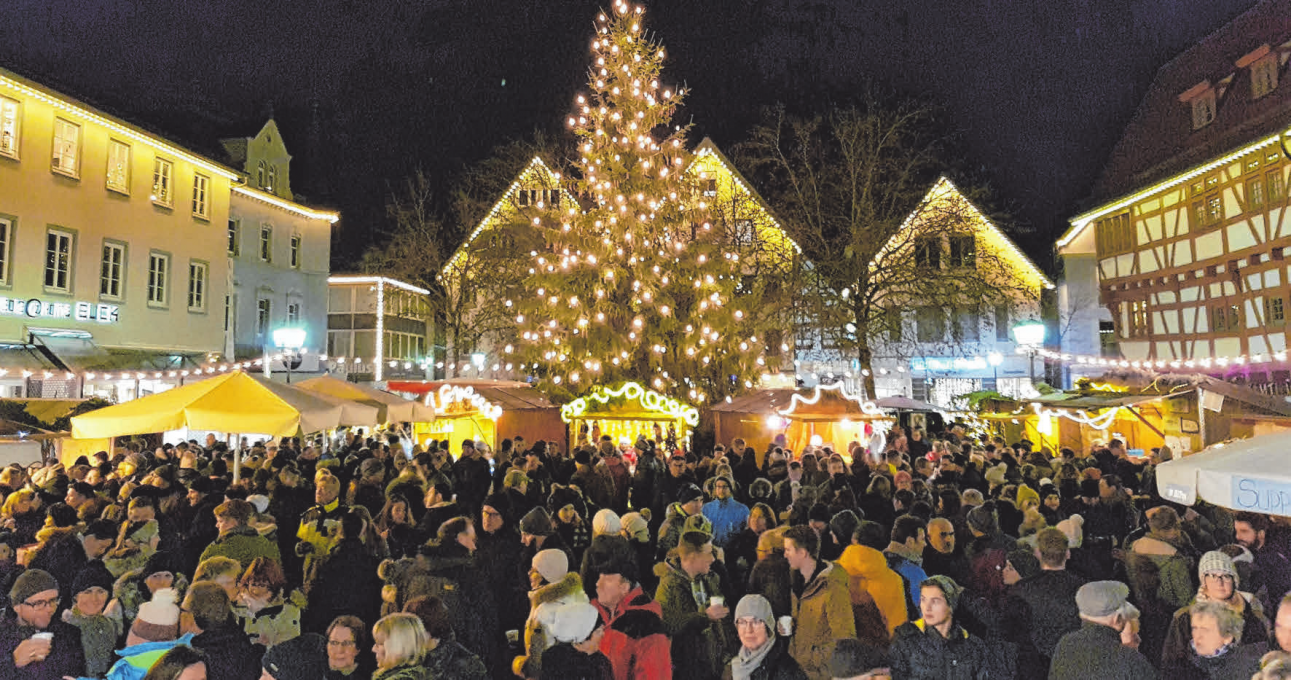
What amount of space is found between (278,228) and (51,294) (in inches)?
457

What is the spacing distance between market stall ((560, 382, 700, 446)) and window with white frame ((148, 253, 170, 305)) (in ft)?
43.5

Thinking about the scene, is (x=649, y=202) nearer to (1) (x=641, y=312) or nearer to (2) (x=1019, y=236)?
(1) (x=641, y=312)

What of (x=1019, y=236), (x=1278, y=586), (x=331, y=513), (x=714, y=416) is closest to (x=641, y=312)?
(x=714, y=416)

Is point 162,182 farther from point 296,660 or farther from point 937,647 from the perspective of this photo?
point 937,647

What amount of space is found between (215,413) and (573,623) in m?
7.15

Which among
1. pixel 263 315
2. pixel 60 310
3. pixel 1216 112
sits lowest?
pixel 60 310

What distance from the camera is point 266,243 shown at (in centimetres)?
3125

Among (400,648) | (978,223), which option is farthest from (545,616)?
(978,223)

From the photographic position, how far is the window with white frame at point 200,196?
84.9ft

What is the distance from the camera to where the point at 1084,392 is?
18578 millimetres

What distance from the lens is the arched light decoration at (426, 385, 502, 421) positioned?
58.1 feet

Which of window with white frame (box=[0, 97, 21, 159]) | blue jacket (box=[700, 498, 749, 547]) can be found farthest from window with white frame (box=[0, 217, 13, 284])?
blue jacket (box=[700, 498, 749, 547])

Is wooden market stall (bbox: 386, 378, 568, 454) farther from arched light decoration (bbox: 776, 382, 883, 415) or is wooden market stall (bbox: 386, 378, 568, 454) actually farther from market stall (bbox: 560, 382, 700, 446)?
arched light decoration (bbox: 776, 382, 883, 415)

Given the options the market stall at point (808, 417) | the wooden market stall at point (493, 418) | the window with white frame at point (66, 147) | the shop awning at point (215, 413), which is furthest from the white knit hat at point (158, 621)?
the window with white frame at point (66, 147)
